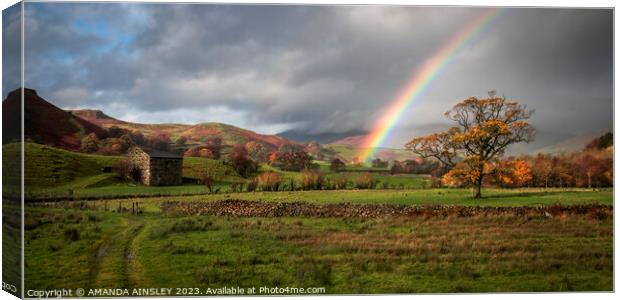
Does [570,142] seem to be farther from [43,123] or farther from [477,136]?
[43,123]

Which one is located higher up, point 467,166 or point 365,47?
point 365,47

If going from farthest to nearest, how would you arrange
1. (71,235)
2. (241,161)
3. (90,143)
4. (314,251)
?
1. (241,161)
2. (90,143)
3. (314,251)
4. (71,235)

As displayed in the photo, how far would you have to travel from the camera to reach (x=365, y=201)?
45.7 ft

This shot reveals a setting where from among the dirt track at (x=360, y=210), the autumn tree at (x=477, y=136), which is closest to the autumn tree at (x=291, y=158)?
the dirt track at (x=360, y=210)

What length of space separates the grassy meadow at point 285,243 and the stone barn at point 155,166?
0.22 m

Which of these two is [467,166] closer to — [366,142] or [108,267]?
[366,142]

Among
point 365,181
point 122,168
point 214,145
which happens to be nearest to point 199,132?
point 214,145

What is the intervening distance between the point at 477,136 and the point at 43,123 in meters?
11.1

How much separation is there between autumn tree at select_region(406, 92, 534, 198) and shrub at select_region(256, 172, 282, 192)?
369cm

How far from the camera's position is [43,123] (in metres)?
12.3

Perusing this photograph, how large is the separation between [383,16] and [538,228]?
689cm

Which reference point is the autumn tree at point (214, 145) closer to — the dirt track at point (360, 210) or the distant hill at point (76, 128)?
the distant hill at point (76, 128)

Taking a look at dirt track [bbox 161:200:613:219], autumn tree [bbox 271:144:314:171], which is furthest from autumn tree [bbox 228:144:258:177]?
dirt track [bbox 161:200:613:219]

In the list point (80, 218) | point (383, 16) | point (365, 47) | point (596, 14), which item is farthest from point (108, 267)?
point (596, 14)
